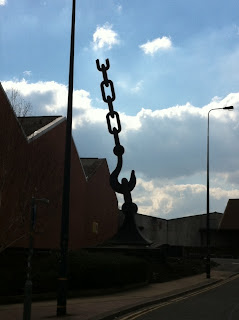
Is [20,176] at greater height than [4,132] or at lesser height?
lesser

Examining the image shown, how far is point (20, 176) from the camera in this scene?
25.6m

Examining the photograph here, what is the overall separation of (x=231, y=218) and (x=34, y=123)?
122 ft

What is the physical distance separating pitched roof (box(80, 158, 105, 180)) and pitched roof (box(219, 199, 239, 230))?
21490 mm

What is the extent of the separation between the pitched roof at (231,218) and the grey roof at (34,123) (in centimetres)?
3439

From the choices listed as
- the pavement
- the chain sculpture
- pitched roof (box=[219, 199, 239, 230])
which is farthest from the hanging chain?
pitched roof (box=[219, 199, 239, 230])

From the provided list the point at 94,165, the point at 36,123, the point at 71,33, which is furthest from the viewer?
the point at 94,165

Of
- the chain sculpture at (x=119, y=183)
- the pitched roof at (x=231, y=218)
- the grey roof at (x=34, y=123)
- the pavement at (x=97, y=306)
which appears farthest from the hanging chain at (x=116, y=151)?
the pitched roof at (x=231, y=218)

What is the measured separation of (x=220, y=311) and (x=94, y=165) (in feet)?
125

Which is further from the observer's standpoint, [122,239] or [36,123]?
[36,123]

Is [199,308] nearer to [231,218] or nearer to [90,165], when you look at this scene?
[90,165]

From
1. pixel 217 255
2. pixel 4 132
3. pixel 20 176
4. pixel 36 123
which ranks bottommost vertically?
pixel 217 255

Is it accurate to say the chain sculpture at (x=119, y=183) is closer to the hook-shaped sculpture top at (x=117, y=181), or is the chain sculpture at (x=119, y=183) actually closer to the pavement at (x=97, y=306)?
the hook-shaped sculpture top at (x=117, y=181)

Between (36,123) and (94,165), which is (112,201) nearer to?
(94,165)

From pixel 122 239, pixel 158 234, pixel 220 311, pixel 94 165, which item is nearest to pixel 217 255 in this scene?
pixel 158 234
